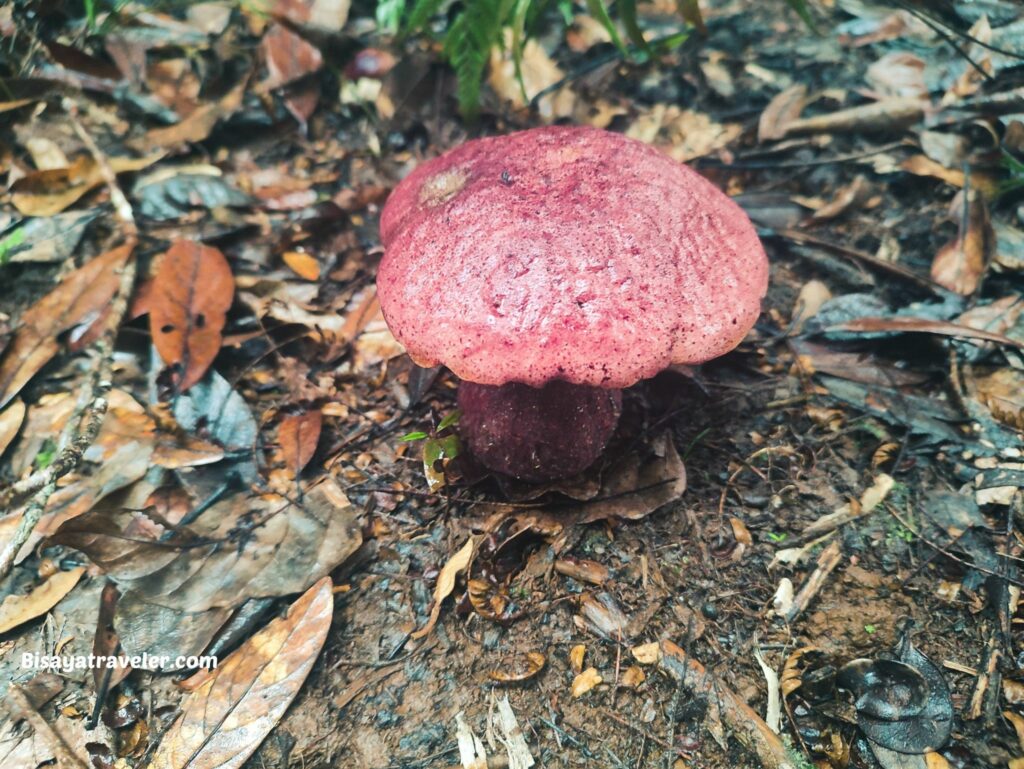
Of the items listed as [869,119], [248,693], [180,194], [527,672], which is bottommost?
[527,672]

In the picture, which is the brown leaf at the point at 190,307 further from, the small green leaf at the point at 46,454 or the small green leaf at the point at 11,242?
the small green leaf at the point at 11,242

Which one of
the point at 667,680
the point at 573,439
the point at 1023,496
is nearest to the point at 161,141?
the point at 573,439

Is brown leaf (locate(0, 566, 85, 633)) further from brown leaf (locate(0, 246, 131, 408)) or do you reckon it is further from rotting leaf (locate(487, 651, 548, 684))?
rotting leaf (locate(487, 651, 548, 684))

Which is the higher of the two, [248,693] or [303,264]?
[303,264]

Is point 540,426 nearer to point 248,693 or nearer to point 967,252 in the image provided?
point 248,693

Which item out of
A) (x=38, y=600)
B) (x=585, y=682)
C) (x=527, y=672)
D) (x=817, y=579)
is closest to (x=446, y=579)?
(x=527, y=672)

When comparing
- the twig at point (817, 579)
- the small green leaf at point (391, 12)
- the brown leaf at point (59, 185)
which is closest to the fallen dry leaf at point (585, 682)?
the twig at point (817, 579)
